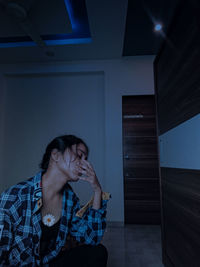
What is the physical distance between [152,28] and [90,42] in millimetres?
964

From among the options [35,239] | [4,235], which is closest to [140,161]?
[35,239]

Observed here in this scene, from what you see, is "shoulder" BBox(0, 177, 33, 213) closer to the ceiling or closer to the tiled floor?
the tiled floor

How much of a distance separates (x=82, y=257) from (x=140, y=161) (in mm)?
2423

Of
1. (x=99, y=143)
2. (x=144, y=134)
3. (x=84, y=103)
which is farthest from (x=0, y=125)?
(x=144, y=134)

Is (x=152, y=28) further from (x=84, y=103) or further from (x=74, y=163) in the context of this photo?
(x=74, y=163)

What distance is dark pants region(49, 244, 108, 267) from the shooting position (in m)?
0.89

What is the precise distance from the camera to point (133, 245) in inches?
86.1

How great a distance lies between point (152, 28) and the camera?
101 inches

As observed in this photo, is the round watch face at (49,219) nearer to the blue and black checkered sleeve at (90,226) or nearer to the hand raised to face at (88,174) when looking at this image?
the blue and black checkered sleeve at (90,226)

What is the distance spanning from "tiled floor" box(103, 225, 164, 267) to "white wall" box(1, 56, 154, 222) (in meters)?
0.32

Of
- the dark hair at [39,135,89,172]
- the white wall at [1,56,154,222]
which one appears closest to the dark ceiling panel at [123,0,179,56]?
the white wall at [1,56,154,222]

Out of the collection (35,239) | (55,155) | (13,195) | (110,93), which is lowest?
(35,239)

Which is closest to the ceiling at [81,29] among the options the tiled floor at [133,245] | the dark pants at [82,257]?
the dark pants at [82,257]

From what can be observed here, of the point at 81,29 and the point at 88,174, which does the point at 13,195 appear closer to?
the point at 88,174
